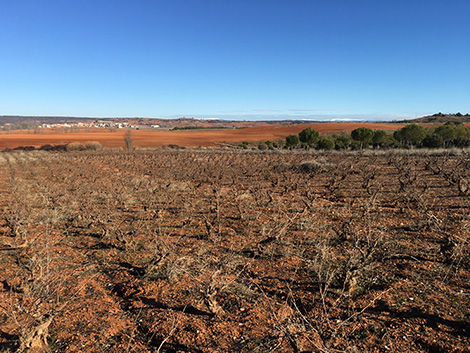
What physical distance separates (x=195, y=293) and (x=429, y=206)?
7649 millimetres

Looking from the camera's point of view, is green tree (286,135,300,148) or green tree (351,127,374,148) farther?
green tree (286,135,300,148)

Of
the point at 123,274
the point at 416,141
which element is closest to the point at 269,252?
the point at 123,274

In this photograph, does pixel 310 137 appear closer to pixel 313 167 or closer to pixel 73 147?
pixel 313 167

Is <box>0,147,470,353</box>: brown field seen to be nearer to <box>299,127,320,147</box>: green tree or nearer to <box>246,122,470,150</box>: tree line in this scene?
<box>246,122,470,150</box>: tree line

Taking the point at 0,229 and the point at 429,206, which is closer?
the point at 0,229

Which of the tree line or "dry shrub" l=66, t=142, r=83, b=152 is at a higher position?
the tree line

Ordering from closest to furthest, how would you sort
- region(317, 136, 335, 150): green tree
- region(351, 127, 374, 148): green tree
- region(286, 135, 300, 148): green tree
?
region(317, 136, 335, 150): green tree < region(351, 127, 374, 148): green tree < region(286, 135, 300, 148): green tree

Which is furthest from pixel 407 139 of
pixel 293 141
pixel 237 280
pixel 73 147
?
pixel 73 147

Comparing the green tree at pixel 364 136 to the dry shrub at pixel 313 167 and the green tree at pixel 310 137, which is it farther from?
the dry shrub at pixel 313 167

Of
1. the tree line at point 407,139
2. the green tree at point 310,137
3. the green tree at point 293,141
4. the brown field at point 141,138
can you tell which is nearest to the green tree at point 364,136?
the tree line at point 407,139

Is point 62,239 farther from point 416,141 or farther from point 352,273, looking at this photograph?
point 416,141

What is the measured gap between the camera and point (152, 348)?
327 cm

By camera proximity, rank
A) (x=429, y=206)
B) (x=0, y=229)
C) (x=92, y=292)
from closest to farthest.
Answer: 1. (x=92, y=292)
2. (x=0, y=229)
3. (x=429, y=206)

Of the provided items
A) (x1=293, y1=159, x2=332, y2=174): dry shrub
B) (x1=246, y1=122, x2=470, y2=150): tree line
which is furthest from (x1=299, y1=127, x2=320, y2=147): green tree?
(x1=293, y1=159, x2=332, y2=174): dry shrub
